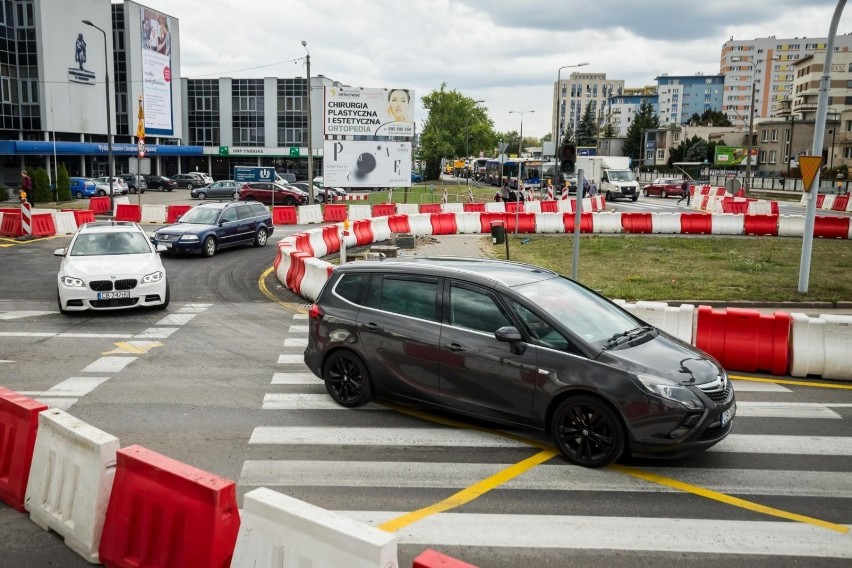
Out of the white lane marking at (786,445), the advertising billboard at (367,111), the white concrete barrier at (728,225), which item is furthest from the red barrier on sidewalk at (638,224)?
the white lane marking at (786,445)

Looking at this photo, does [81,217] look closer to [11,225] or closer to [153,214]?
[11,225]

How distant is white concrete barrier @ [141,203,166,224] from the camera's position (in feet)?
108

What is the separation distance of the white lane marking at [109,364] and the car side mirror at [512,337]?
5.69 meters

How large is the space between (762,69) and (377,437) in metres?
190

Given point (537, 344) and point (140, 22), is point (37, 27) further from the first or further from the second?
point (537, 344)

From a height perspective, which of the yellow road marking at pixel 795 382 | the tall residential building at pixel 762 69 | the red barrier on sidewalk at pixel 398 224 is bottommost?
the yellow road marking at pixel 795 382

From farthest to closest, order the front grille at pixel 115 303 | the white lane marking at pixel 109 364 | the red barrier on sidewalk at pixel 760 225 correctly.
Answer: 1. the red barrier on sidewalk at pixel 760 225
2. the front grille at pixel 115 303
3. the white lane marking at pixel 109 364

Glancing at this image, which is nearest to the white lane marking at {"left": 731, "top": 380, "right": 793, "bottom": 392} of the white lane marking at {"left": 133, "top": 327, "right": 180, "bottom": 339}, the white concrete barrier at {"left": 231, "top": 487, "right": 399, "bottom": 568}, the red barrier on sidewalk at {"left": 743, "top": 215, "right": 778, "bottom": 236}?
the white concrete barrier at {"left": 231, "top": 487, "right": 399, "bottom": 568}

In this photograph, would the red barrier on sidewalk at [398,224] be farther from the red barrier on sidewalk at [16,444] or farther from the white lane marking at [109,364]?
the red barrier on sidewalk at [16,444]

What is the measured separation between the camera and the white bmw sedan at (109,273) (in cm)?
1343

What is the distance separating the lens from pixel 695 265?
66.6 ft

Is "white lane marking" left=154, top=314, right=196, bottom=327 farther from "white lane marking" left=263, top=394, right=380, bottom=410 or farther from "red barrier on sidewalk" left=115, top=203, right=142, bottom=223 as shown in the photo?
"red barrier on sidewalk" left=115, top=203, right=142, bottom=223

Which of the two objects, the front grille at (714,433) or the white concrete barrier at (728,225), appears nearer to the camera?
the front grille at (714,433)

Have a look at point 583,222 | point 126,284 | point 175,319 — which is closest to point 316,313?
point 175,319
